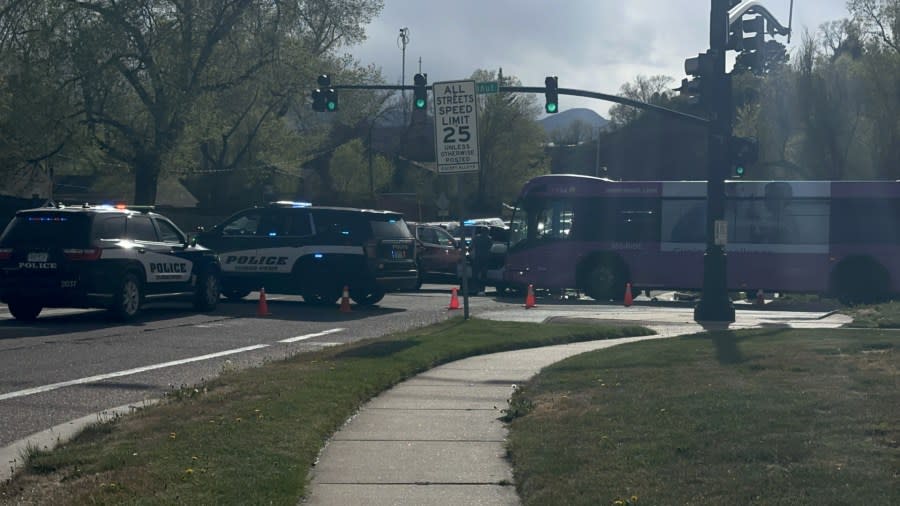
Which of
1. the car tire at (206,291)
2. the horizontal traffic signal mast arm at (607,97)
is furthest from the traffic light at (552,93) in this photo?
the car tire at (206,291)

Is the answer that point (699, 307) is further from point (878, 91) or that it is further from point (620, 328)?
point (878, 91)

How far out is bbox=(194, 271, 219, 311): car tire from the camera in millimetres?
20531

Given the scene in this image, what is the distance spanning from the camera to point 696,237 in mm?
27703

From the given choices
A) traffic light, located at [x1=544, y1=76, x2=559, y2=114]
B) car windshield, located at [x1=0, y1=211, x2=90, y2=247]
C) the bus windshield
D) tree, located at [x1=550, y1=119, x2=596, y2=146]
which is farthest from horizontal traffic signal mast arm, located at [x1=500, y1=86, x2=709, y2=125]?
tree, located at [x1=550, y1=119, x2=596, y2=146]

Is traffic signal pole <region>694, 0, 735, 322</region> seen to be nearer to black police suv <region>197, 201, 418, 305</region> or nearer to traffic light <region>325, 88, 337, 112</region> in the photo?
black police suv <region>197, 201, 418, 305</region>

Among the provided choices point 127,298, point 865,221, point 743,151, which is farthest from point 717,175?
point 127,298

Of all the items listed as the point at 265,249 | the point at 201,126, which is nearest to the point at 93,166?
the point at 201,126

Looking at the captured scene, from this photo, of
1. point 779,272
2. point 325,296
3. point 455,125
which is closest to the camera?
point 455,125

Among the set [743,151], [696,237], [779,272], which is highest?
[743,151]

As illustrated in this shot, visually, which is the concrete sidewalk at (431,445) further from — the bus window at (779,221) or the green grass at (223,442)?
the bus window at (779,221)

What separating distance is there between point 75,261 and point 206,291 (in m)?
3.48

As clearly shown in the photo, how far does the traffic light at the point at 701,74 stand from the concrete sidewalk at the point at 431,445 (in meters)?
8.59

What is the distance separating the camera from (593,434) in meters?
8.29

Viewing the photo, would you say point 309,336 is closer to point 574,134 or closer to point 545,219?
point 545,219
